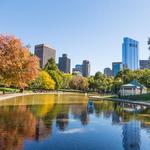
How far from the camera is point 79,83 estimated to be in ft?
538

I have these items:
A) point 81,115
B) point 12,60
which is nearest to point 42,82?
point 12,60

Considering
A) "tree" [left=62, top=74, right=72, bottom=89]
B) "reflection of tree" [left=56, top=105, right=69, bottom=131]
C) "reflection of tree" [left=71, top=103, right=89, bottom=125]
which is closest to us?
"reflection of tree" [left=56, top=105, right=69, bottom=131]

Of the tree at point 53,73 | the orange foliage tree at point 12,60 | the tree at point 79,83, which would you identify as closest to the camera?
the orange foliage tree at point 12,60

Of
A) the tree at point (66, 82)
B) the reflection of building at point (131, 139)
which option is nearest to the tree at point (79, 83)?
the tree at point (66, 82)

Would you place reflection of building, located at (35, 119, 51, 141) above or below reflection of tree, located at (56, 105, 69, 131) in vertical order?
below

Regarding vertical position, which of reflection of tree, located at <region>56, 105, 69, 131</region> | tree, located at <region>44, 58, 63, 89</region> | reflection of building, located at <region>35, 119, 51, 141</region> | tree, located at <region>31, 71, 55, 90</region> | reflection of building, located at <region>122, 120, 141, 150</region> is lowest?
reflection of building, located at <region>122, 120, 141, 150</region>

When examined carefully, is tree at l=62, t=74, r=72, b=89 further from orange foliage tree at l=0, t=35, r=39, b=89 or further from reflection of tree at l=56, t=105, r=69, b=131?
reflection of tree at l=56, t=105, r=69, b=131

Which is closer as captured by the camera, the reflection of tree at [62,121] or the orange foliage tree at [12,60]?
the reflection of tree at [62,121]

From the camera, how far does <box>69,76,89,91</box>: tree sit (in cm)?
16100

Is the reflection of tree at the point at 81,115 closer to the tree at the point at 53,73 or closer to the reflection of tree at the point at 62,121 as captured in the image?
the reflection of tree at the point at 62,121

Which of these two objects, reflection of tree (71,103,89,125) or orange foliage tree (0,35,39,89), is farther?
orange foliage tree (0,35,39,89)

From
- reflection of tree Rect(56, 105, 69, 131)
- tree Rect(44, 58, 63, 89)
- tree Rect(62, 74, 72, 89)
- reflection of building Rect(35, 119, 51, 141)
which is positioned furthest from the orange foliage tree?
tree Rect(62, 74, 72, 89)

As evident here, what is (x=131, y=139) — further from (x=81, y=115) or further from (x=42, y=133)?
(x=81, y=115)

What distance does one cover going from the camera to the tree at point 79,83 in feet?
528
